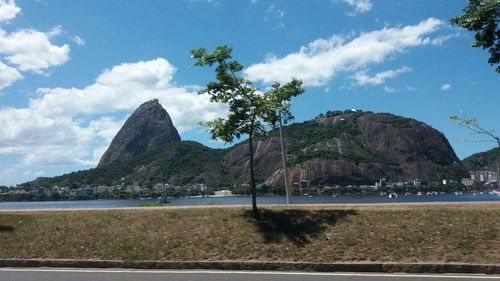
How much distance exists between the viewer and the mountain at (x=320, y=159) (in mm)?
156250

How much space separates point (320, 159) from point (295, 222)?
14152cm

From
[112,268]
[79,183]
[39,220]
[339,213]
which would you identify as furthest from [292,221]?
[79,183]

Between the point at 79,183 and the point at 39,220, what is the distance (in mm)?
162883

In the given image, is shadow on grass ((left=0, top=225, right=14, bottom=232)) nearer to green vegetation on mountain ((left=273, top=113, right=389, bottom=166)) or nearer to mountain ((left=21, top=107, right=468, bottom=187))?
mountain ((left=21, top=107, right=468, bottom=187))

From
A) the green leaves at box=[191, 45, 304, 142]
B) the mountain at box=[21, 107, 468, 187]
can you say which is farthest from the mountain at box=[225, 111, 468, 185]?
the green leaves at box=[191, 45, 304, 142]

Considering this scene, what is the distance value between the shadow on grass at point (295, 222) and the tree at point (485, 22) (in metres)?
6.08

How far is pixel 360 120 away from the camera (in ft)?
639

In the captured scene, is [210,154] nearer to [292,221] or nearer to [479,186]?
[479,186]

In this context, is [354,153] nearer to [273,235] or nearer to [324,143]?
[324,143]

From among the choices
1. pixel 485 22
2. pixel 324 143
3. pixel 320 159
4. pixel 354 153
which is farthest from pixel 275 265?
pixel 354 153

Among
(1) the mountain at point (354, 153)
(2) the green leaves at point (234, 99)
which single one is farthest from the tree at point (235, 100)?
(1) the mountain at point (354, 153)

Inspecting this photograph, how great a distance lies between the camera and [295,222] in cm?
1440

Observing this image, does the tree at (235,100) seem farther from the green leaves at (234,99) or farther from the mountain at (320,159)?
the mountain at (320,159)

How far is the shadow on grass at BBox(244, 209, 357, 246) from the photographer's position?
13.2 m
